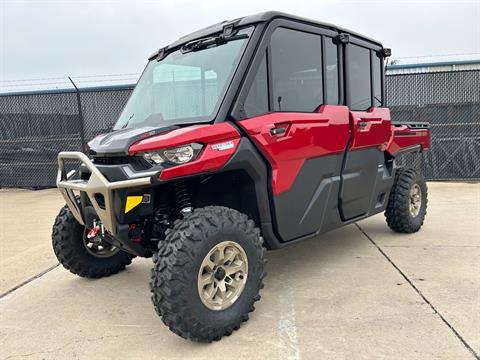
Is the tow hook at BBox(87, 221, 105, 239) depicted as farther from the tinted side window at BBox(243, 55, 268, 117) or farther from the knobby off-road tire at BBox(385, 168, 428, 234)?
the knobby off-road tire at BBox(385, 168, 428, 234)

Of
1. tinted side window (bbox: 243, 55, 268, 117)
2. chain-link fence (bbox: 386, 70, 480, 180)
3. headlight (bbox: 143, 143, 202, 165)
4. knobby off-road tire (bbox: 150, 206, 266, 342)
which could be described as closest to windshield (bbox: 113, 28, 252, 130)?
tinted side window (bbox: 243, 55, 268, 117)

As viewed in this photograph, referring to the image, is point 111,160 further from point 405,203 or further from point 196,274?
point 405,203

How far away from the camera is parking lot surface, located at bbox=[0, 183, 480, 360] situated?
2.60 m

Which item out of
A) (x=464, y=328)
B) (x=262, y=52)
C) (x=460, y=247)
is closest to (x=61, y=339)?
(x=262, y=52)

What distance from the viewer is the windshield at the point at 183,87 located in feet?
9.89

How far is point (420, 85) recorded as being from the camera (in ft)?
30.0

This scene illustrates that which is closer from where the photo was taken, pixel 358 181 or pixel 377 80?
pixel 358 181

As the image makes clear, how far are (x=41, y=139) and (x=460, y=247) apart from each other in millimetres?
9207

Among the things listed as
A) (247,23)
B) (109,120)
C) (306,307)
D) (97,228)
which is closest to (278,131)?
(247,23)

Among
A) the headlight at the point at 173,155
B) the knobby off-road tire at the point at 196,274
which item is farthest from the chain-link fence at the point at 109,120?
the knobby off-road tire at the point at 196,274

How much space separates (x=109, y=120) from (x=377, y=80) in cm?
705

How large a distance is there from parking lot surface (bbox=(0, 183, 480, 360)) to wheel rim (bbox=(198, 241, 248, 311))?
0.84 feet

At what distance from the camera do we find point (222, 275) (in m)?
2.80

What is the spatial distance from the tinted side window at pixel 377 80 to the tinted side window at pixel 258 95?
5.94 feet
